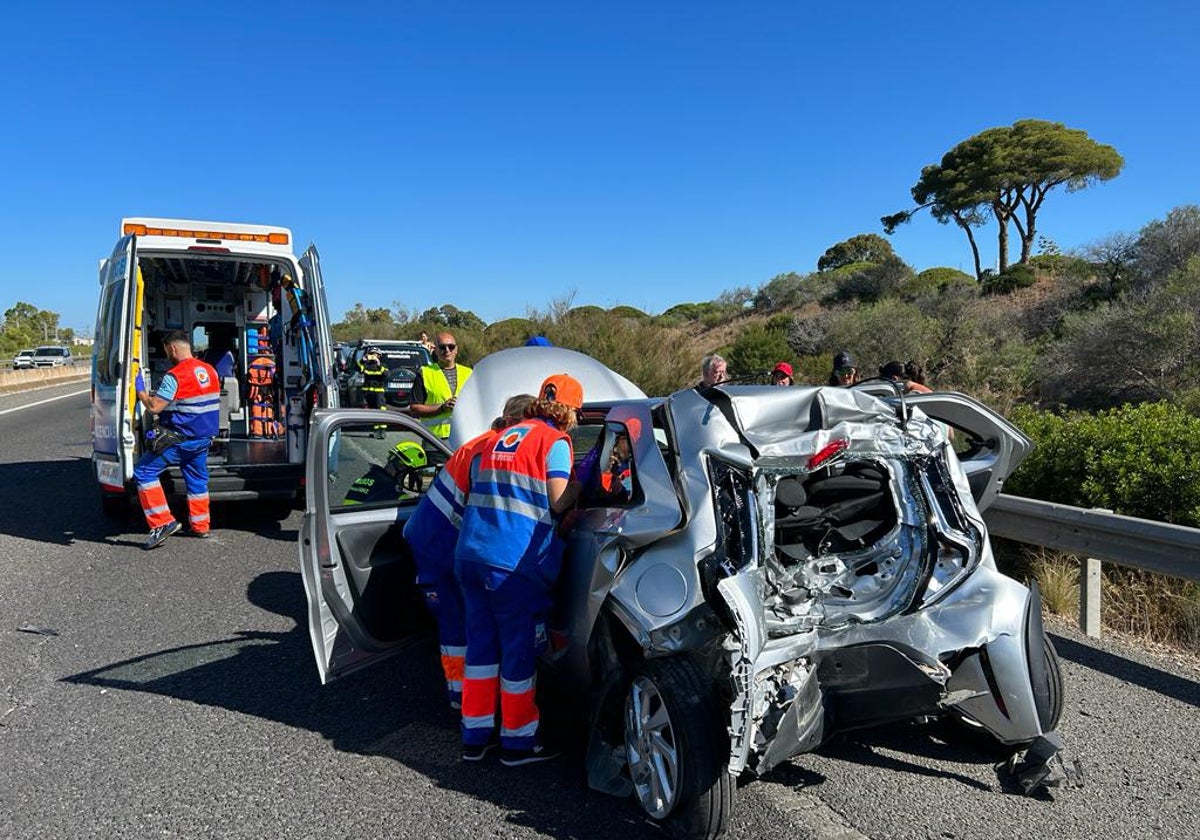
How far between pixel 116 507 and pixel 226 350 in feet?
13.7

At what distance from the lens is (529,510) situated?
11.6 feet

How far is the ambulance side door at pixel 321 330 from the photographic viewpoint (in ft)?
26.3

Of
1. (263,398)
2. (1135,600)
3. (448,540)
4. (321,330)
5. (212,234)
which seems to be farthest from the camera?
(263,398)

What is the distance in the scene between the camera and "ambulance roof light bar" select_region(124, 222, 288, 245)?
8.06 metres

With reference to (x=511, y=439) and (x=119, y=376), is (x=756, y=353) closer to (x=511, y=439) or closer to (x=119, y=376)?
(x=119, y=376)

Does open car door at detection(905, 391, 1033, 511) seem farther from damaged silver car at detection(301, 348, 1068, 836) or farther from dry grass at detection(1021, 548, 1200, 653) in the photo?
dry grass at detection(1021, 548, 1200, 653)

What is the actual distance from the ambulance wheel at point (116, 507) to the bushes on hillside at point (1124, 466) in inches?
308

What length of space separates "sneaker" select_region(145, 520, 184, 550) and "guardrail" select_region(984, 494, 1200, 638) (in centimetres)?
642

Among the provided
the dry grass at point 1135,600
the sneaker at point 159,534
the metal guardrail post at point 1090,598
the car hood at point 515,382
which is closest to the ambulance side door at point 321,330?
the sneaker at point 159,534

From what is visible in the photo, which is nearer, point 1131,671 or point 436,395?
point 1131,671

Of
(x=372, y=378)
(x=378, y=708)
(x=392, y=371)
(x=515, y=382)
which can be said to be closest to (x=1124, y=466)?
(x=515, y=382)

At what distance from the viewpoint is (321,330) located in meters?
8.09

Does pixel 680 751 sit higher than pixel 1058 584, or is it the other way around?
pixel 680 751

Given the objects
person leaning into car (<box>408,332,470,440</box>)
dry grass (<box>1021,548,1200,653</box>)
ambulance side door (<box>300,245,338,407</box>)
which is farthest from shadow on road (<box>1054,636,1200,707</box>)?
ambulance side door (<box>300,245,338,407</box>)
